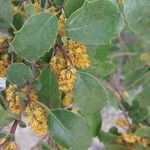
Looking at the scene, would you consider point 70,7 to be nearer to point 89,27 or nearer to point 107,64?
point 89,27

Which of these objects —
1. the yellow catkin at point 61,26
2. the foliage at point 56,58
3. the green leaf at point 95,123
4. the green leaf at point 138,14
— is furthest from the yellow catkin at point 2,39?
the green leaf at point 95,123

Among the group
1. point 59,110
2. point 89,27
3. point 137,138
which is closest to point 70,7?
point 89,27

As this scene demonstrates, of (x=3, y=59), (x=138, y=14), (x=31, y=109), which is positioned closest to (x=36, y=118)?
(x=31, y=109)

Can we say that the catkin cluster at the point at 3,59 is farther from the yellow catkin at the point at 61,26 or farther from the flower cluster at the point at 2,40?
the yellow catkin at the point at 61,26

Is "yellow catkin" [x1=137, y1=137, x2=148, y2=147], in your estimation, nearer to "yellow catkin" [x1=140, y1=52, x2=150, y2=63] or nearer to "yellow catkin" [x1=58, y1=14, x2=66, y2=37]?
"yellow catkin" [x1=58, y1=14, x2=66, y2=37]

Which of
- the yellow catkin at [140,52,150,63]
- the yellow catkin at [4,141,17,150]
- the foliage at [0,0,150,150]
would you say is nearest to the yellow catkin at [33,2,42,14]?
the foliage at [0,0,150,150]

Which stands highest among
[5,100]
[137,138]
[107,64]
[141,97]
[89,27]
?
[89,27]
